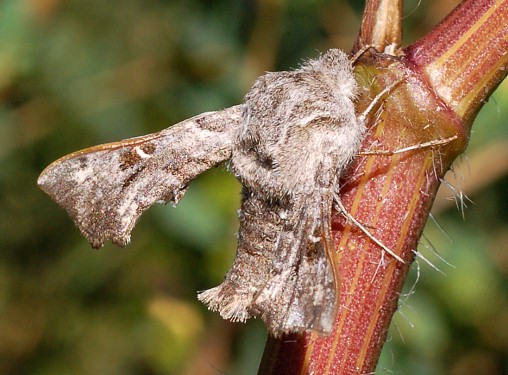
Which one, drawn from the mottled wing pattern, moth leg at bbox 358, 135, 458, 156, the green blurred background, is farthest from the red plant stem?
the green blurred background

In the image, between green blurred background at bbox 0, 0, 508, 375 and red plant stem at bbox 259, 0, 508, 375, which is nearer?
red plant stem at bbox 259, 0, 508, 375

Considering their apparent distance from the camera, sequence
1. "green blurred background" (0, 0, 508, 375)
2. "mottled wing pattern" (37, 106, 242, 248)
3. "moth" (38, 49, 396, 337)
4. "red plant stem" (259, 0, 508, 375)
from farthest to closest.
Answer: "green blurred background" (0, 0, 508, 375)
"mottled wing pattern" (37, 106, 242, 248)
"moth" (38, 49, 396, 337)
"red plant stem" (259, 0, 508, 375)

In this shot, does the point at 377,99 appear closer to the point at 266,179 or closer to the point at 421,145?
the point at 421,145

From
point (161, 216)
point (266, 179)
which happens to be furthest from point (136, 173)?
point (161, 216)

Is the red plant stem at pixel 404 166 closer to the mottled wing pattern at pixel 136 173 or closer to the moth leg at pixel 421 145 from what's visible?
the moth leg at pixel 421 145

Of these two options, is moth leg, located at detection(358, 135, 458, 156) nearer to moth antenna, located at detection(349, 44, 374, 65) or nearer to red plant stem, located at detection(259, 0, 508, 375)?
red plant stem, located at detection(259, 0, 508, 375)

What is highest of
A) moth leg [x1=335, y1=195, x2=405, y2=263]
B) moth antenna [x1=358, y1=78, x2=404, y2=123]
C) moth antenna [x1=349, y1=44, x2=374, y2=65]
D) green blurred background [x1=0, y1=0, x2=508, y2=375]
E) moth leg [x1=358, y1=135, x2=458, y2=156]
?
green blurred background [x1=0, y1=0, x2=508, y2=375]
